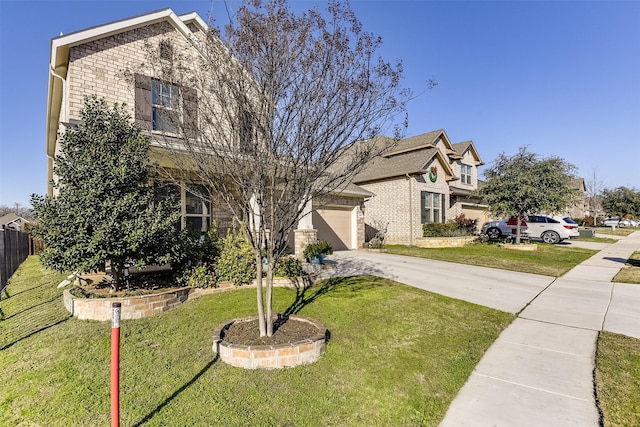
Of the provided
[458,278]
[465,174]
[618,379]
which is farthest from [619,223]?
[618,379]

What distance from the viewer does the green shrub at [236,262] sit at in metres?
7.77

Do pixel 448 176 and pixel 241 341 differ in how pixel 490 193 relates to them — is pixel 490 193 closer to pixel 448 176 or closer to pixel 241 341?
pixel 448 176

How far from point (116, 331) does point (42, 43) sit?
37.9 ft

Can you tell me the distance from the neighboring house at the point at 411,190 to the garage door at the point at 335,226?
9.31 feet

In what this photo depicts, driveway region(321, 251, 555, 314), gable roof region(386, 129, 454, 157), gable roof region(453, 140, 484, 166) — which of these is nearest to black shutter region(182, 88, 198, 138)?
driveway region(321, 251, 555, 314)

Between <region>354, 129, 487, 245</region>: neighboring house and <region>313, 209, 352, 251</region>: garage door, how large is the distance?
2.84 meters

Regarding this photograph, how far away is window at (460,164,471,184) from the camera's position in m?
26.0

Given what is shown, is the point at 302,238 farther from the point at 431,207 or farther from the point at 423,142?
the point at 423,142

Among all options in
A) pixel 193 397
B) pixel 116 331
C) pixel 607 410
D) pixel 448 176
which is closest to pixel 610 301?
pixel 607 410

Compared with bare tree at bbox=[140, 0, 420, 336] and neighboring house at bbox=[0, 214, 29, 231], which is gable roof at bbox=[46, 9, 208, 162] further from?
neighboring house at bbox=[0, 214, 29, 231]

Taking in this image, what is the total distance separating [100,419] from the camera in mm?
3146

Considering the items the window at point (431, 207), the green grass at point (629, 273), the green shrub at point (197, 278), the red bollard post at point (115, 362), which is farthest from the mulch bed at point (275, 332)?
the window at point (431, 207)

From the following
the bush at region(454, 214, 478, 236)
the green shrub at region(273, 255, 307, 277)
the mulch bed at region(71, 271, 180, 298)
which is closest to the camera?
the mulch bed at region(71, 271, 180, 298)

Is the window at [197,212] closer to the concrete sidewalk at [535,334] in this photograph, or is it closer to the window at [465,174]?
the concrete sidewalk at [535,334]
